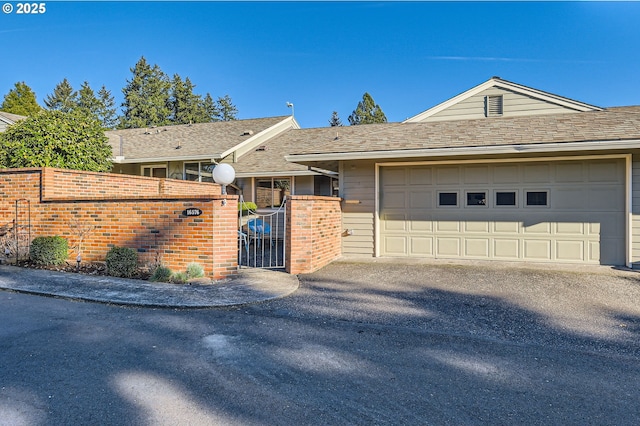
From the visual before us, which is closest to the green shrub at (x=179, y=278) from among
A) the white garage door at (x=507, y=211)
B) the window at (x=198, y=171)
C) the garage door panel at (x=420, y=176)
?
the white garage door at (x=507, y=211)

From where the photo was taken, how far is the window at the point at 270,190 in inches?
575

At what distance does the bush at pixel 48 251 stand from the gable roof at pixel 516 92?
11240 mm

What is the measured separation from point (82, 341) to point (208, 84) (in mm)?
47254

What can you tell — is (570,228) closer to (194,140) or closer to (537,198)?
(537,198)

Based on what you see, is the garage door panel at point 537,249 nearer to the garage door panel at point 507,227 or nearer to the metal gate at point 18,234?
the garage door panel at point 507,227

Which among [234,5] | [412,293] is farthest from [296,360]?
[234,5]

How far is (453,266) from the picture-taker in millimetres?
8555

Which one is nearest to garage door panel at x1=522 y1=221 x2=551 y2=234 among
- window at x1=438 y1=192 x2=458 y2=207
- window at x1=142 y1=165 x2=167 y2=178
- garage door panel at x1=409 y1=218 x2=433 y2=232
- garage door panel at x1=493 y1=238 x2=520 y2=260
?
garage door panel at x1=493 y1=238 x2=520 y2=260

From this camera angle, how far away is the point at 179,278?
22.7 ft

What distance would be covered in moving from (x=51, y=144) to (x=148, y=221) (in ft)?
12.8

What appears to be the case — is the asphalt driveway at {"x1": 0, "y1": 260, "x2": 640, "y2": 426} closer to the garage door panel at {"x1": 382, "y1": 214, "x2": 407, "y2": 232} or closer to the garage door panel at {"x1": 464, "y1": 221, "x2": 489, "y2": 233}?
the garage door panel at {"x1": 464, "y1": 221, "x2": 489, "y2": 233}

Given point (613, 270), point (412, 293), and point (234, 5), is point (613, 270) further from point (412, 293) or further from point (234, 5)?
point (234, 5)

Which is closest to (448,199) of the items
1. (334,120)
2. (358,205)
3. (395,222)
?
(395,222)

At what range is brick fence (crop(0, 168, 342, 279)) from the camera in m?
7.11
